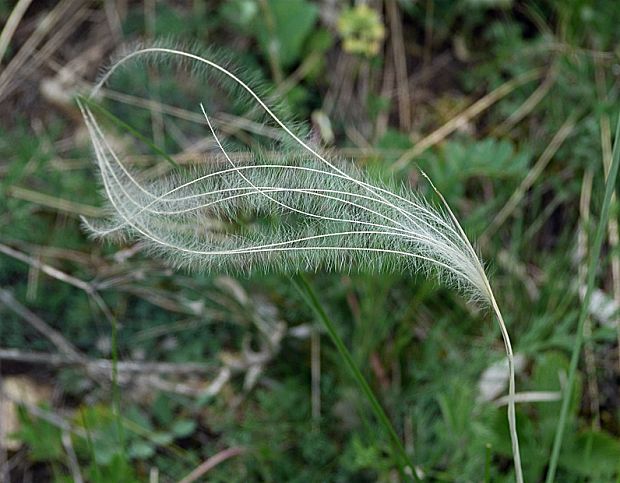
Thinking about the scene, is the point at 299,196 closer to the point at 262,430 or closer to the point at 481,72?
the point at 262,430

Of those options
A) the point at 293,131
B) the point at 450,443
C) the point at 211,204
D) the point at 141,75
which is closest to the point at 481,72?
the point at 141,75

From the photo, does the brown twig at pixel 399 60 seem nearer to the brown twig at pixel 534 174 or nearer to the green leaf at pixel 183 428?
the brown twig at pixel 534 174

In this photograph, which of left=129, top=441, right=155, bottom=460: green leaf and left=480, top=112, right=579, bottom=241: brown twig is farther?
left=480, top=112, right=579, bottom=241: brown twig

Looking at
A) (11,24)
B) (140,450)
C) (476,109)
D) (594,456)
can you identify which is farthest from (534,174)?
Answer: (11,24)

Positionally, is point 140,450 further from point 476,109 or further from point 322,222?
point 476,109

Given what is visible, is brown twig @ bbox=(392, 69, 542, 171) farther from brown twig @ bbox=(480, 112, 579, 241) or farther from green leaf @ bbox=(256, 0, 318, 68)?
green leaf @ bbox=(256, 0, 318, 68)

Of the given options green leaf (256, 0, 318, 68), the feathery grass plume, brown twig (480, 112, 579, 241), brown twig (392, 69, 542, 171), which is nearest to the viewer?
the feathery grass plume

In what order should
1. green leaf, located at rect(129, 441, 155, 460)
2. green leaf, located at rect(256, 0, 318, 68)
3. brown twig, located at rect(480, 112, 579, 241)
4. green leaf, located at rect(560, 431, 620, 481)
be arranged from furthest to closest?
1. green leaf, located at rect(256, 0, 318, 68)
2. brown twig, located at rect(480, 112, 579, 241)
3. green leaf, located at rect(129, 441, 155, 460)
4. green leaf, located at rect(560, 431, 620, 481)

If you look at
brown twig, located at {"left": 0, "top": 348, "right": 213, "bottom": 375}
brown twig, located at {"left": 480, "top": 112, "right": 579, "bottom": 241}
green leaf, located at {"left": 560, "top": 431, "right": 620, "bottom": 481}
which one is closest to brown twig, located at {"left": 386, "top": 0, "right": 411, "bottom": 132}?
brown twig, located at {"left": 480, "top": 112, "right": 579, "bottom": 241}
